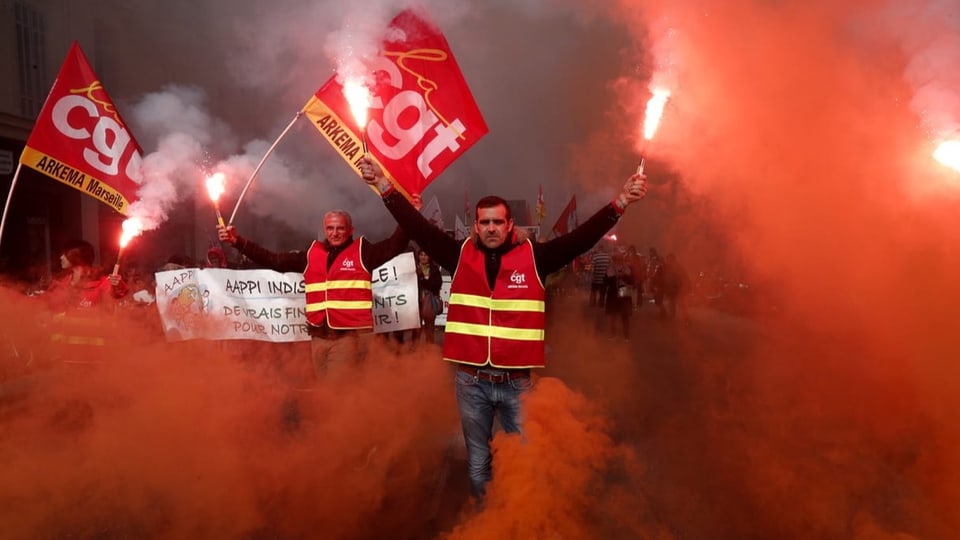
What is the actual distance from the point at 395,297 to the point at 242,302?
174 cm

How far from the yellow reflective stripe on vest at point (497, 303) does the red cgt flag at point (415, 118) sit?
272 centimetres

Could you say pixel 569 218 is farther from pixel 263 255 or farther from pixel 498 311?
pixel 498 311

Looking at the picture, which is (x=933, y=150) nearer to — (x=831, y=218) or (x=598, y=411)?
(x=831, y=218)

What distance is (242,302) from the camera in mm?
6711

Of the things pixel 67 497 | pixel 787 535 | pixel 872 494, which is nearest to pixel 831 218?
→ pixel 872 494

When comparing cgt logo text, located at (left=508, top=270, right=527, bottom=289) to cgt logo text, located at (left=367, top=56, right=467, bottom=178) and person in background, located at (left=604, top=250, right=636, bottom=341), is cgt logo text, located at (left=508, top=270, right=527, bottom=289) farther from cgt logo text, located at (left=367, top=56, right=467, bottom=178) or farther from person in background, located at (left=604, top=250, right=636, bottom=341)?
person in background, located at (left=604, top=250, right=636, bottom=341)

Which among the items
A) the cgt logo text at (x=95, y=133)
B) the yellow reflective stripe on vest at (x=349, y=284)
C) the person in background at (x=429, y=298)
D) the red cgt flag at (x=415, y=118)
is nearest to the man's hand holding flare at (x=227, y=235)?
the yellow reflective stripe on vest at (x=349, y=284)

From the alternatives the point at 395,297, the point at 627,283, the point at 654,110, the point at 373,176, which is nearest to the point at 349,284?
the point at 373,176

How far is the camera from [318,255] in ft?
Answer: 15.5

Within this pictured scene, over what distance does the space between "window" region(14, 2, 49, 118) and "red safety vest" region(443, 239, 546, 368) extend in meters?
13.5

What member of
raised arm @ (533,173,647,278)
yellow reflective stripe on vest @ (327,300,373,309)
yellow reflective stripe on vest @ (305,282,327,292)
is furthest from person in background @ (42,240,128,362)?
raised arm @ (533,173,647,278)

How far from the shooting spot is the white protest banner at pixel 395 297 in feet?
21.5

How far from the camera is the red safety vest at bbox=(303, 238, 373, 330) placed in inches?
181

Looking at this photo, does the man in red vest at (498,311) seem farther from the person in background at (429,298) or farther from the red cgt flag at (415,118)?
the person in background at (429,298)
